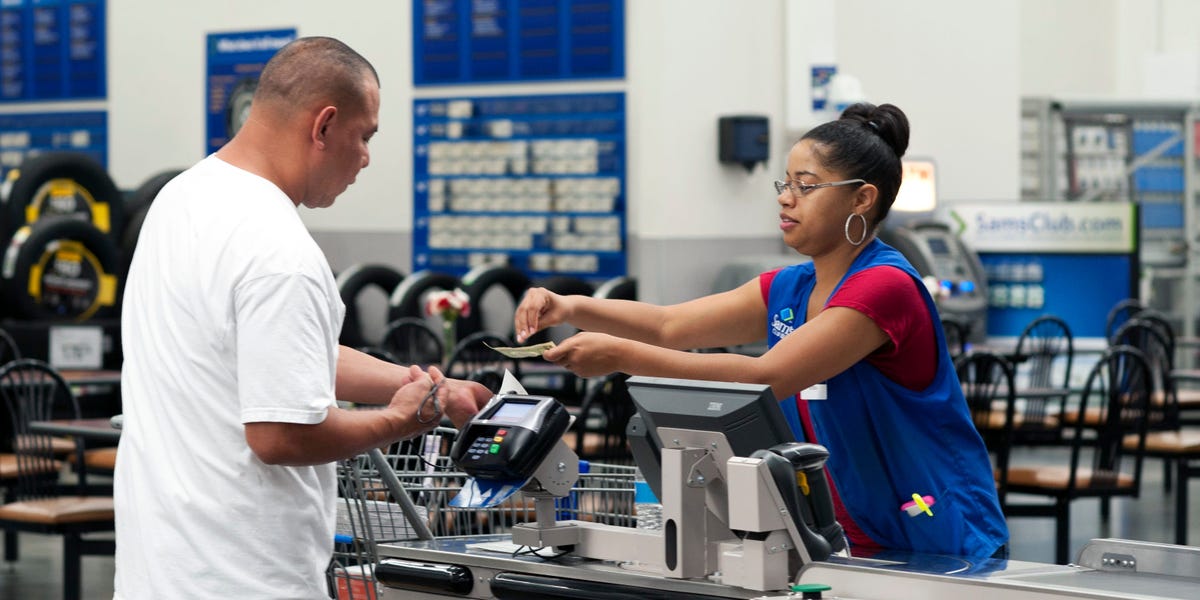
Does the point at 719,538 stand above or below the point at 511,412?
below

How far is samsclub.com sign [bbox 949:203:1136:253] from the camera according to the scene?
34.7 feet

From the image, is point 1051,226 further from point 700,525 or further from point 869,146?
point 700,525

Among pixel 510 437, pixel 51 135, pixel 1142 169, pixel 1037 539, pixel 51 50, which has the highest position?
pixel 51 50

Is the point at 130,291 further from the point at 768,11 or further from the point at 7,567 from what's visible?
the point at 768,11

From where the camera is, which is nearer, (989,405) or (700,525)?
(700,525)

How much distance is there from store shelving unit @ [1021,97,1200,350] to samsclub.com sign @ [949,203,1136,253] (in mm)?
2881

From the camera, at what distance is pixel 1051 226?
1058 cm

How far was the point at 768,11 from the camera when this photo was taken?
1017cm

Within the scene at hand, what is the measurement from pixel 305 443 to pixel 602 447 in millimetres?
4518

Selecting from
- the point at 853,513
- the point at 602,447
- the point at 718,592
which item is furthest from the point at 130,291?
the point at 602,447

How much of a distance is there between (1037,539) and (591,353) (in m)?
5.73

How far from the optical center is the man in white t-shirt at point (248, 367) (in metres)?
2.15

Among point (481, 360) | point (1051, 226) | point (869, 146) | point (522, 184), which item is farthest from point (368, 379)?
point (1051, 226)

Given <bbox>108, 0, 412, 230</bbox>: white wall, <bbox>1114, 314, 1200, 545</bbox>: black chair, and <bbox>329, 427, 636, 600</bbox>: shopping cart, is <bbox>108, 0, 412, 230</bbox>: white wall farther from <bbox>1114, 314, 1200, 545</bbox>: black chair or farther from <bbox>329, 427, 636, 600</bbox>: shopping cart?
<bbox>329, 427, 636, 600</bbox>: shopping cart
